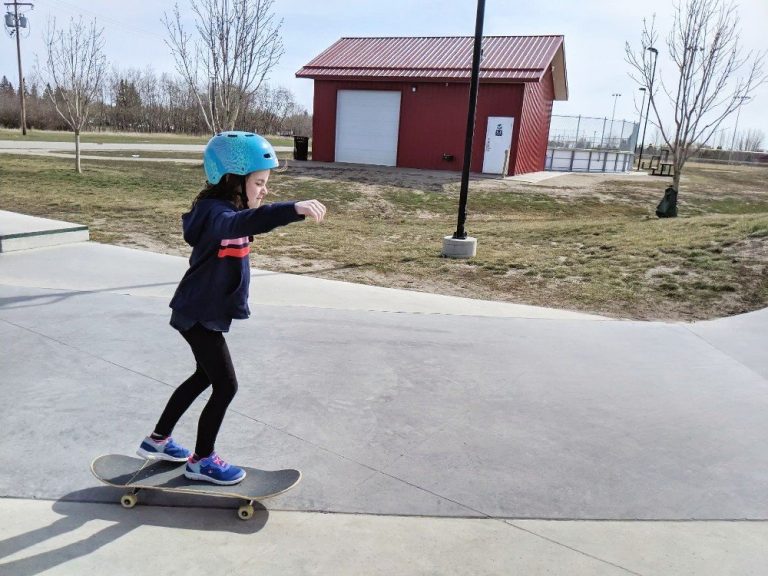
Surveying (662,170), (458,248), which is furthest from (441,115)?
(458,248)

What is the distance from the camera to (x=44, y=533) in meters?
2.55

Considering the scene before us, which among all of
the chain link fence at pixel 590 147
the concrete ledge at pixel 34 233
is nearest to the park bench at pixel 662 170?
the chain link fence at pixel 590 147

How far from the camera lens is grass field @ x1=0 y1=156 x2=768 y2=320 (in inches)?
301

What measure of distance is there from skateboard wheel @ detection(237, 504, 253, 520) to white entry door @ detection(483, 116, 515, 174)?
23.1 metres

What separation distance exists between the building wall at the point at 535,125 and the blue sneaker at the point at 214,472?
2340 centimetres

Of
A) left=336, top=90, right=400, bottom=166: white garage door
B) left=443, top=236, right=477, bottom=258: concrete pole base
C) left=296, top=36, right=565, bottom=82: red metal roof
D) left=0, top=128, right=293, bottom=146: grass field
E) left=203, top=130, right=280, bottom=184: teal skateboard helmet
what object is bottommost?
left=443, top=236, right=477, bottom=258: concrete pole base

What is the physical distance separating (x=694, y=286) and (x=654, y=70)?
34.5ft

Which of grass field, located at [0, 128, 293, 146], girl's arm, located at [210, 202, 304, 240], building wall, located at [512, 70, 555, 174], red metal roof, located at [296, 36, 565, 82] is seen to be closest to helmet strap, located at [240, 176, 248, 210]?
girl's arm, located at [210, 202, 304, 240]

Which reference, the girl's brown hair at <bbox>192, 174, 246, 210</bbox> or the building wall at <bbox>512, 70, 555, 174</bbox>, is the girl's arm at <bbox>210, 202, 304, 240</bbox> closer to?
the girl's brown hair at <bbox>192, 174, 246, 210</bbox>

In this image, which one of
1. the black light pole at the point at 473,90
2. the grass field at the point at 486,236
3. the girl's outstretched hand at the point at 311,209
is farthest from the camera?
the black light pole at the point at 473,90

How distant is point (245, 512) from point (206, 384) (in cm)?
63

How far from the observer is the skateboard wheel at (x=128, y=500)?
9.07 ft

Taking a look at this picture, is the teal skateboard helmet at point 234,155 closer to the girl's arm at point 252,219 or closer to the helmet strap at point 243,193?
the helmet strap at point 243,193

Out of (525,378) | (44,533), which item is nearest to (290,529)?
(44,533)
